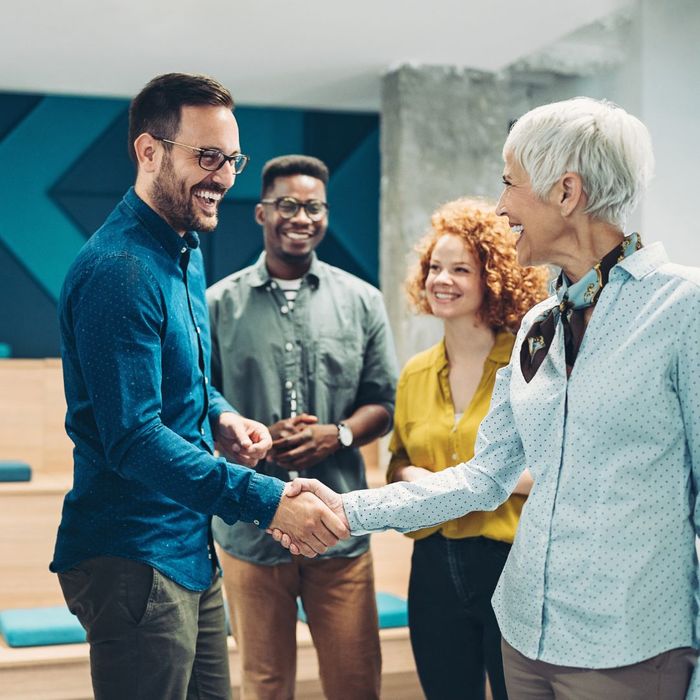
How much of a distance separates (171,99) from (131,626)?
110cm

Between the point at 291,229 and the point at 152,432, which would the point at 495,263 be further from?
the point at 152,432

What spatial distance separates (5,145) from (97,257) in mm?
4166

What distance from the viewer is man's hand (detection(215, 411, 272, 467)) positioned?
8.30 feet

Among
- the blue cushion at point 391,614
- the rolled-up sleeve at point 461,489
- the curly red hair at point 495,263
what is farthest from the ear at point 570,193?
the blue cushion at point 391,614

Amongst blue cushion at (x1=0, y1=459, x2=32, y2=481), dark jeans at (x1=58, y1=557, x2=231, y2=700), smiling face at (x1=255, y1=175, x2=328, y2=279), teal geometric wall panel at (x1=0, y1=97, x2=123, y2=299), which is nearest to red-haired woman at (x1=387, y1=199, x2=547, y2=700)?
smiling face at (x1=255, y1=175, x2=328, y2=279)

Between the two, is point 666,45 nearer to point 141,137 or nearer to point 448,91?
point 448,91

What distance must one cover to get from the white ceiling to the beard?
2311 mm

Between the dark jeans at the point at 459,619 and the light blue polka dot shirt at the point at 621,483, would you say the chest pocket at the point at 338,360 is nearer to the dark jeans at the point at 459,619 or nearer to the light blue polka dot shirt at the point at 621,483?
the dark jeans at the point at 459,619

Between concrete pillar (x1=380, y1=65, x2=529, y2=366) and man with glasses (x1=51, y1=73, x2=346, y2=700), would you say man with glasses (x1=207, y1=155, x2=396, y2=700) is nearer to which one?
man with glasses (x1=51, y1=73, x2=346, y2=700)

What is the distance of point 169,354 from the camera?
7.11ft

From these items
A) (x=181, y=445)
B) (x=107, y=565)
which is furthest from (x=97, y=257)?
(x=107, y=565)

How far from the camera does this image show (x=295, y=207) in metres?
3.20

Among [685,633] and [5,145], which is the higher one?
[5,145]

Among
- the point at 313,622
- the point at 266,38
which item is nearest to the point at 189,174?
the point at 313,622
